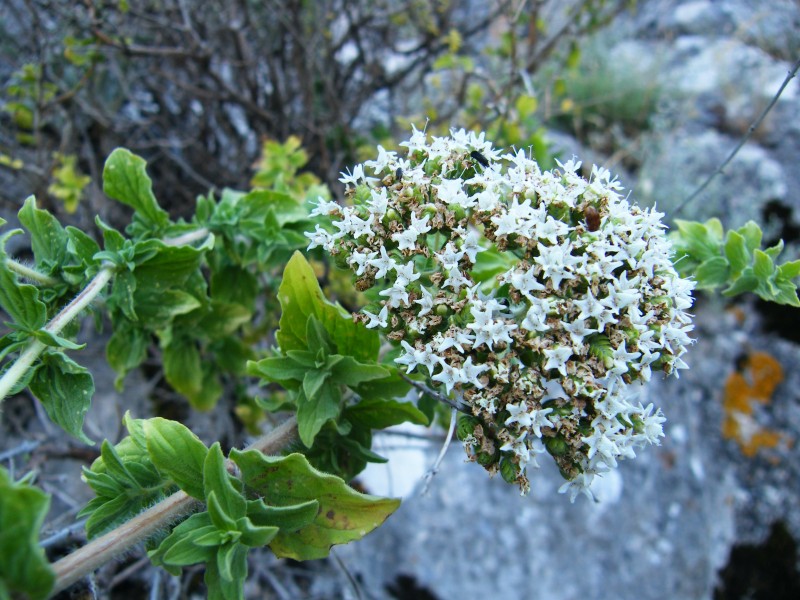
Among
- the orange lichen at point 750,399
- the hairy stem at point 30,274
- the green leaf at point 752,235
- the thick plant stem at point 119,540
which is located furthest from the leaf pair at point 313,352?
the orange lichen at point 750,399

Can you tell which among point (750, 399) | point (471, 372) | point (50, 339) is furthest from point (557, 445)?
point (750, 399)

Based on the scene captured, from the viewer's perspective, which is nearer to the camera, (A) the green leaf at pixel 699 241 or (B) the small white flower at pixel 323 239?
(B) the small white flower at pixel 323 239

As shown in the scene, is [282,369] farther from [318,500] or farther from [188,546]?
[188,546]

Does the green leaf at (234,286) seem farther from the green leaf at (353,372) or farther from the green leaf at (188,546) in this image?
the green leaf at (188,546)

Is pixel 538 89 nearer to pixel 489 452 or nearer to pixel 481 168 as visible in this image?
pixel 481 168


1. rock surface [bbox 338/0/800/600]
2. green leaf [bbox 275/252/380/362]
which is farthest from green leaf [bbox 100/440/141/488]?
rock surface [bbox 338/0/800/600]

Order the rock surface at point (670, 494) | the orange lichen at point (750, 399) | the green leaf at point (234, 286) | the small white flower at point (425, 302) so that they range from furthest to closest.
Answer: the orange lichen at point (750, 399) < the rock surface at point (670, 494) < the green leaf at point (234, 286) < the small white flower at point (425, 302)

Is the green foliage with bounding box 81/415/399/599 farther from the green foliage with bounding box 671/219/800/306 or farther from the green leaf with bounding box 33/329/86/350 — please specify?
the green foliage with bounding box 671/219/800/306
